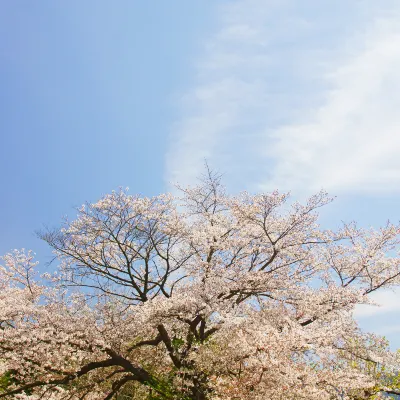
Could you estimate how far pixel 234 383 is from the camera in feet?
37.7

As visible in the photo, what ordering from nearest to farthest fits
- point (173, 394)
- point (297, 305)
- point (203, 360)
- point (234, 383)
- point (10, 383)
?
1. point (234, 383)
2. point (203, 360)
3. point (173, 394)
4. point (297, 305)
5. point (10, 383)

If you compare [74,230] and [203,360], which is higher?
[74,230]

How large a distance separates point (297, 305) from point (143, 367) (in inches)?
237

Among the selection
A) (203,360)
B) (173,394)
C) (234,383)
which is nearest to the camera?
(234,383)

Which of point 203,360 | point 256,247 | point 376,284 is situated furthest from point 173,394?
point 376,284

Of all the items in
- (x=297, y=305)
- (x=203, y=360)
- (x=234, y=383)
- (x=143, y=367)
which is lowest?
(x=234, y=383)

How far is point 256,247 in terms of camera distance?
1644 cm

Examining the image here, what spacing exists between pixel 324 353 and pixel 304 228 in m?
4.65

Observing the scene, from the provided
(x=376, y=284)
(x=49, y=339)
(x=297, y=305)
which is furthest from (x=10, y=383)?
(x=376, y=284)

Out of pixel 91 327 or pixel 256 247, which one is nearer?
pixel 91 327

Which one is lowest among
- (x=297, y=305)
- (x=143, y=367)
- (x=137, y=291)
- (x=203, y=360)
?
(x=203, y=360)

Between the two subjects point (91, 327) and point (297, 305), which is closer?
point (91, 327)

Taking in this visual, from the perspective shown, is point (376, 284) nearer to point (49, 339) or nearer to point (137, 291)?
point (137, 291)

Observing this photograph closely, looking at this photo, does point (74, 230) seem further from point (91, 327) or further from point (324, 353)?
point (324, 353)
